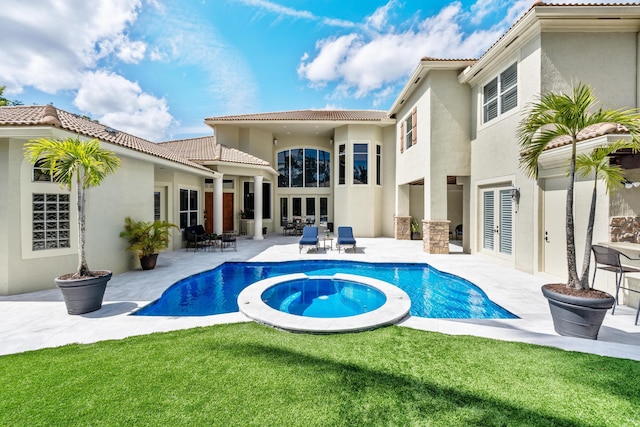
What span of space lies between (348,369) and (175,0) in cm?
1254

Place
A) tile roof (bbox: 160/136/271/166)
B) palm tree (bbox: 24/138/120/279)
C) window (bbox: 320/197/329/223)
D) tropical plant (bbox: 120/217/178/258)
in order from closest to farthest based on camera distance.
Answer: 1. palm tree (bbox: 24/138/120/279)
2. tropical plant (bbox: 120/217/178/258)
3. tile roof (bbox: 160/136/271/166)
4. window (bbox: 320/197/329/223)

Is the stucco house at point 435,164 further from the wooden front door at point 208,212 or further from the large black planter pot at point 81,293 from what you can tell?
the large black planter pot at point 81,293

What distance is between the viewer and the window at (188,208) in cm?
1395

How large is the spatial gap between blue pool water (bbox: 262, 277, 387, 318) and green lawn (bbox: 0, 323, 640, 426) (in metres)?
2.14

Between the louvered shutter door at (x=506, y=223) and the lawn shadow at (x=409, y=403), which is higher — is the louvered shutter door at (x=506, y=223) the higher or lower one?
the higher one

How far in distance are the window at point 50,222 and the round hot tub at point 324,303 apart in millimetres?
5513

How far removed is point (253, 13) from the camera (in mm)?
12445

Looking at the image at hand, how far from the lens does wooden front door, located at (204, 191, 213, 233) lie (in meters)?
16.1

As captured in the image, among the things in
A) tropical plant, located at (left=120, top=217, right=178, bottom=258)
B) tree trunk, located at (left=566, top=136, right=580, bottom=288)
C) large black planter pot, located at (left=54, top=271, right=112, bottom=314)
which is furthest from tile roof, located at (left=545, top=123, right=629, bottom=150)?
tropical plant, located at (left=120, top=217, right=178, bottom=258)

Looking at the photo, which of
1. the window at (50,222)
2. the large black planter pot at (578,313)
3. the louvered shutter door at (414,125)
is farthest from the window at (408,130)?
the window at (50,222)

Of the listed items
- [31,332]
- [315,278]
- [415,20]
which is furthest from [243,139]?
[31,332]

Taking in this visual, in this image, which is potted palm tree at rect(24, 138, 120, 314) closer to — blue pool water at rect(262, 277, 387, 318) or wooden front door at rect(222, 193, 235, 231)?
blue pool water at rect(262, 277, 387, 318)

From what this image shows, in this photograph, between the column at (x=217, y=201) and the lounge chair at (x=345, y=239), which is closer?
the lounge chair at (x=345, y=239)

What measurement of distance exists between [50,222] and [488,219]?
14.5 metres
